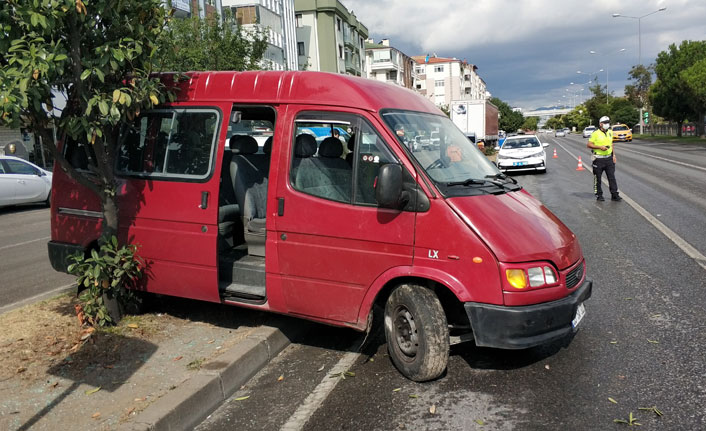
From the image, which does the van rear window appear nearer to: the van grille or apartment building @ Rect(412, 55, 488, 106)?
the van grille

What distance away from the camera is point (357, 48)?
75062 mm

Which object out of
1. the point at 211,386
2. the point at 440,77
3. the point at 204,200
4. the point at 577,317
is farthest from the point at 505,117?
the point at 211,386

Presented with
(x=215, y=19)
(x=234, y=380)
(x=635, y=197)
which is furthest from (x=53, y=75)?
(x=215, y=19)

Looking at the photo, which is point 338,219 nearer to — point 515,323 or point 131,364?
point 515,323

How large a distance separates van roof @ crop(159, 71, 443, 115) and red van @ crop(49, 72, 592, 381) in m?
0.01

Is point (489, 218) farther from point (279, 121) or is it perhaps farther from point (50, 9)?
point (50, 9)

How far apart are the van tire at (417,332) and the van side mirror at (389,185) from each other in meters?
0.67

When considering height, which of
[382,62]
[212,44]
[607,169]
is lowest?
[607,169]

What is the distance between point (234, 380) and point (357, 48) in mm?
73904

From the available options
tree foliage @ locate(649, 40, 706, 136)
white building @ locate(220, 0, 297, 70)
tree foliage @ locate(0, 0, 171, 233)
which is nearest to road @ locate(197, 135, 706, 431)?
tree foliage @ locate(0, 0, 171, 233)

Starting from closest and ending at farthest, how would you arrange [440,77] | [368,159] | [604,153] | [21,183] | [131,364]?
1. [368,159]
2. [131,364]
3. [604,153]
4. [21,183]
5. [440,77]

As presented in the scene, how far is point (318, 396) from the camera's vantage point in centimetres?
432

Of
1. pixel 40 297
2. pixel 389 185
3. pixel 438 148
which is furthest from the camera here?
pixel 40 297

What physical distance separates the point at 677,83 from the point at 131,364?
64.5 metres
